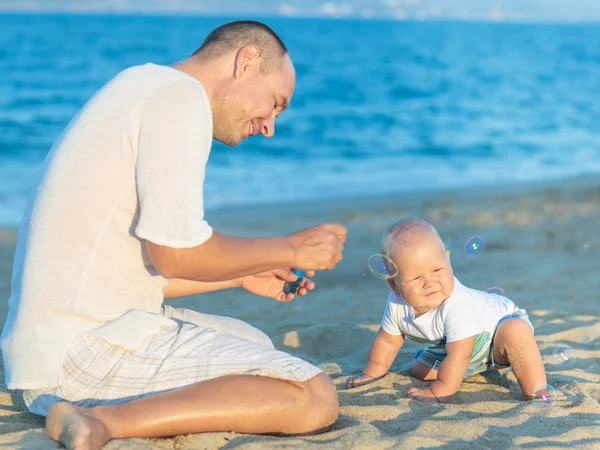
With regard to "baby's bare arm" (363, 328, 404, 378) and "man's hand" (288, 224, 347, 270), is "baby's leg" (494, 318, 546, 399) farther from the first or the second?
"man's hand" (288, 224, 347, 270)

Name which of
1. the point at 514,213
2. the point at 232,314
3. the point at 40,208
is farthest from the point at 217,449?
the point at 514,213

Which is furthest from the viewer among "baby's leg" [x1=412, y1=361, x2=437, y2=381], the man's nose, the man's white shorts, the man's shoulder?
"baby's leg" [x1=412, y1=361, x2=437, y2=381]

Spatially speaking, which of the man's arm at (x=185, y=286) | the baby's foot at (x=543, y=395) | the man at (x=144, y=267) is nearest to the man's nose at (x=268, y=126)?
the man at (x=144, y=267)

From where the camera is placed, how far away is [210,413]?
106 inches

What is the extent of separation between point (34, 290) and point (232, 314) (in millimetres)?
2558

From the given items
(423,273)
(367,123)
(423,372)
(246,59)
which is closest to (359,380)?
(423,372)

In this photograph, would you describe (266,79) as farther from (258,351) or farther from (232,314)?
(232,314)

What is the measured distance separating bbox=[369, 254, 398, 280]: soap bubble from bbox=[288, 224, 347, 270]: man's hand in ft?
1.44

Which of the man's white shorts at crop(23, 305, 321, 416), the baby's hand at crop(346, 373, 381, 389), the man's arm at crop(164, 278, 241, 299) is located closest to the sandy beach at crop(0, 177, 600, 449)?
the baby's hand at crop(346, 373, 381, 389)

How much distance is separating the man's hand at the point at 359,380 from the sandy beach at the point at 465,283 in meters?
0.05

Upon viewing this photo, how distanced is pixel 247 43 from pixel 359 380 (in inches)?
65.9

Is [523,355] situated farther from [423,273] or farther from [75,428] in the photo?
[75,428]

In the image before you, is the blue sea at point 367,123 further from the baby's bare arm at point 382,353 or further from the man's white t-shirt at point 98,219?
the man's white t-shirt at point 98,219

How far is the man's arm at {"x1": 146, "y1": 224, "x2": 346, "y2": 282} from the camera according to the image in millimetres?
2553
